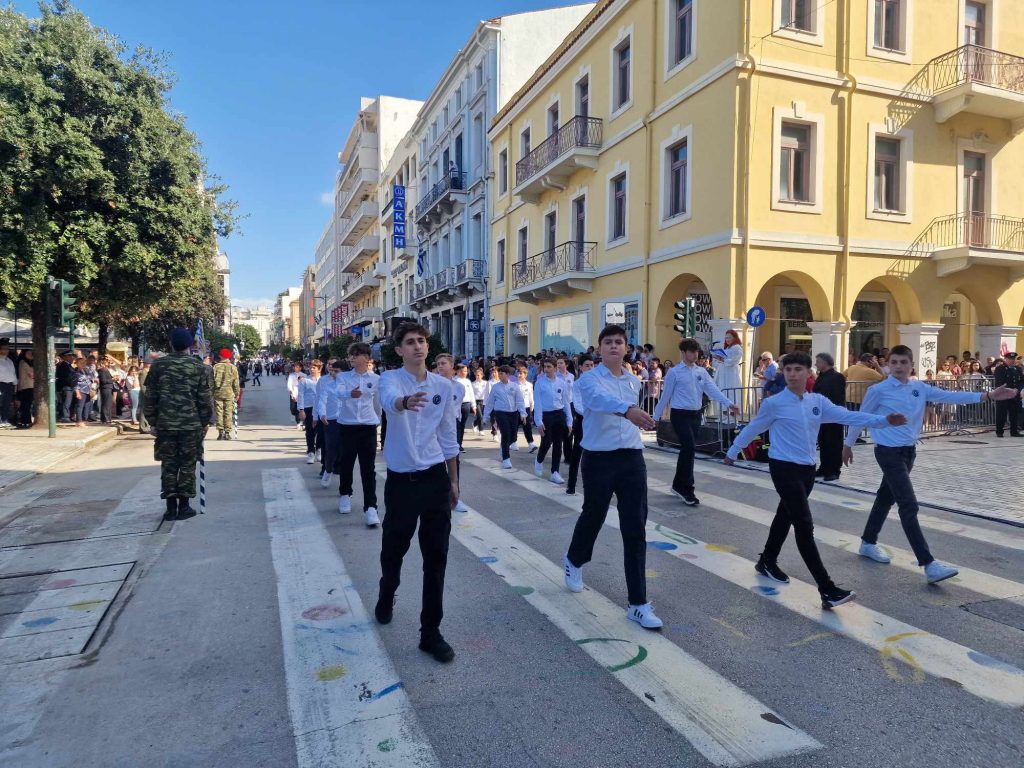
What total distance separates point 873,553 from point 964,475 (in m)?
5.30

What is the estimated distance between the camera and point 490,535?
20.9 ft

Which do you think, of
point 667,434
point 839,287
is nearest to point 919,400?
point 667,434

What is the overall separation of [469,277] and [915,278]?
1821cm

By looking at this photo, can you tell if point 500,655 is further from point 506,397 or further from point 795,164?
point 795,164

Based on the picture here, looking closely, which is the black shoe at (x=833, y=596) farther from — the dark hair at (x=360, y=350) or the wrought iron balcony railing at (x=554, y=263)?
the wrought iron balcony railing at (x=554, y=263)

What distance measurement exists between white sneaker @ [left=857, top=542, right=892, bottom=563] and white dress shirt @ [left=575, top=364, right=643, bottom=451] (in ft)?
8.49

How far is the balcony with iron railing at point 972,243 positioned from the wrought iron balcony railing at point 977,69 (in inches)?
128

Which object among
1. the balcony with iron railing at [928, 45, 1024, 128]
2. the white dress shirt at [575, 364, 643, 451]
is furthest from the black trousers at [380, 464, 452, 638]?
the balcony with iron railing at [928, 45, 1024, 128]

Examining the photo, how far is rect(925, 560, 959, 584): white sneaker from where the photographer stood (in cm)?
493

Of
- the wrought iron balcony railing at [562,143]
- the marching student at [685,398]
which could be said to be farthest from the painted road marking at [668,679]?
the wrought iron balcony railing at [562,143]

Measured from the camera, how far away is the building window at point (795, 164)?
1592 centimetres

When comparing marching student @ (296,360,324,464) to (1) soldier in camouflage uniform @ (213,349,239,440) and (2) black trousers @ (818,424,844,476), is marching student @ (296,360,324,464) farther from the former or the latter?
(2) black trousers @ (818,424,844,476)

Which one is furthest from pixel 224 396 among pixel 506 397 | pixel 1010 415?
pixel 1010 415

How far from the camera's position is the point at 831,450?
9484 mm
